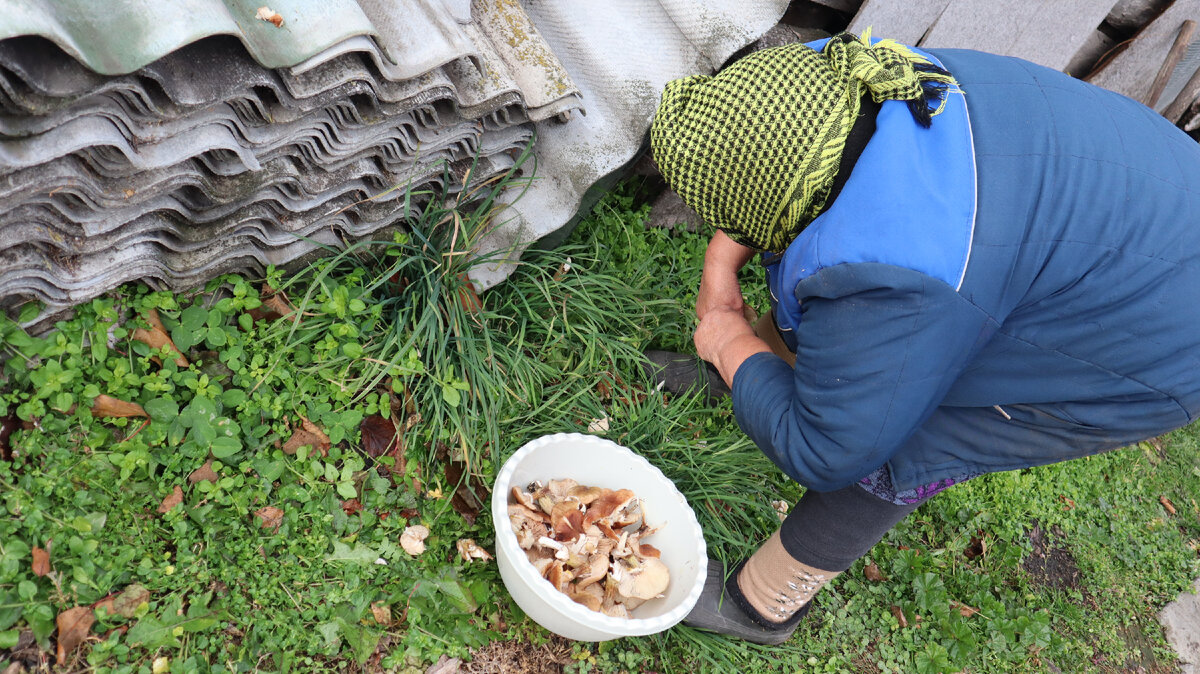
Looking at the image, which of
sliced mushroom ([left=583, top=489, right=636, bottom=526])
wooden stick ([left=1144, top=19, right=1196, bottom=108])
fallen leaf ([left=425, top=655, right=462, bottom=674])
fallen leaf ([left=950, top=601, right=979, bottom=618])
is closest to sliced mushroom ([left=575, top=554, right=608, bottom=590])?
sliced mushroom ([left=583, top=489, right=636, bottom=526])

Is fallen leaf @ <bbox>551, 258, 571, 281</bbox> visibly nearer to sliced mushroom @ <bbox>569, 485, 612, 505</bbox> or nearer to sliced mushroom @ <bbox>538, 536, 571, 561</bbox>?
sliced mushroom @ <bbox>569, 485, 612, 505</bbox>

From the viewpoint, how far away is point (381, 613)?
2.13 metres

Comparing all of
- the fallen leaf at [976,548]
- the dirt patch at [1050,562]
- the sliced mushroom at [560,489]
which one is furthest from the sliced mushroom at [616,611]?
A: the dirt patch at [1050,562]

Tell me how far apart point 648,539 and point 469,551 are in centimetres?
57

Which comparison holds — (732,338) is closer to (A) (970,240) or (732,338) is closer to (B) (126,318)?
(A) (970,240)

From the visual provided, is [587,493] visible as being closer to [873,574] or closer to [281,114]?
[873,574]

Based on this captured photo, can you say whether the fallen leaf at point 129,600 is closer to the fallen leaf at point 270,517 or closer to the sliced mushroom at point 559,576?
the fallen leaf at point 270,517

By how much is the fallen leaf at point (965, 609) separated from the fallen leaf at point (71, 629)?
9.21 feet

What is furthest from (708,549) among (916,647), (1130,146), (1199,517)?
(1199,517)

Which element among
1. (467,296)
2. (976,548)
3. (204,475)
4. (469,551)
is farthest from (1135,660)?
(204,475)

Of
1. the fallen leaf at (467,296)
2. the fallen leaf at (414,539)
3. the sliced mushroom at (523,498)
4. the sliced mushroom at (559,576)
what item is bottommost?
the sliced mushroom at (559,576)

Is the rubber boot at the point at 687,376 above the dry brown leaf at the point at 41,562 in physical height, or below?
below

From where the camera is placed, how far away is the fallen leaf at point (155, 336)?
2094 mm

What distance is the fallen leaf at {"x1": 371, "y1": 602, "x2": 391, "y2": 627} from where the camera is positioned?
2.13m
